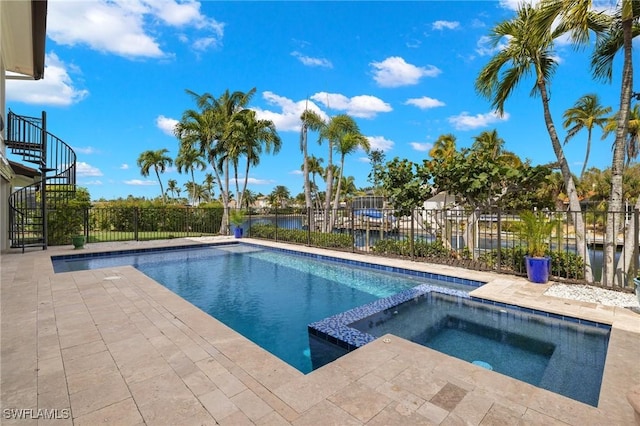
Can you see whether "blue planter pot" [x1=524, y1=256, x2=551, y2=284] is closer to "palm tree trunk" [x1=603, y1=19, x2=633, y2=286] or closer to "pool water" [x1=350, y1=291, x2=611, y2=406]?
"palm tree trunk" [x1=603, y1=19, x2=633, y2=286]

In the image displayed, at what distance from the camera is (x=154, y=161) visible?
2917 cm

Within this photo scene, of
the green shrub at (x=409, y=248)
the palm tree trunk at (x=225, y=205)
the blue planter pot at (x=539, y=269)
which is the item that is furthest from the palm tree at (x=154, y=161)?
the blue planter pot at (x=539, y=269)

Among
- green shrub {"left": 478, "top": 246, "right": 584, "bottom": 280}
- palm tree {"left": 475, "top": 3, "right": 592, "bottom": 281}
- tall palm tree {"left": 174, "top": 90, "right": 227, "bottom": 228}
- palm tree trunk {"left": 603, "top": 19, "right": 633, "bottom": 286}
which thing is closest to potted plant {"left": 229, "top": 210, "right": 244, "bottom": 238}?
tall palm tree {"left": 174, "top": 90, "right": 227, "bottom": 228}

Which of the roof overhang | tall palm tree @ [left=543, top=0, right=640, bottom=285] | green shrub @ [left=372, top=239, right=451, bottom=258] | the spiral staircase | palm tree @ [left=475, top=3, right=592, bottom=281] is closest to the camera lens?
tall palm tree @ [left=543, top=0, right=640, bottom=285]

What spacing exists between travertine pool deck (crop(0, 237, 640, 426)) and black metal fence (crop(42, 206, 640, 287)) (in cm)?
242

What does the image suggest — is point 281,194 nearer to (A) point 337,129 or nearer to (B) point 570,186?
(A) point 337,129

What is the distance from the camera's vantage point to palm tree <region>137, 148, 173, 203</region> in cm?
2898

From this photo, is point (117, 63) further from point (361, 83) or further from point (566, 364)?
point (566, 364)

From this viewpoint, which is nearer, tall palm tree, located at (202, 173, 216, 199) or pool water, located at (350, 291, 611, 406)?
pool water, located at (350, 291, 611, 406)

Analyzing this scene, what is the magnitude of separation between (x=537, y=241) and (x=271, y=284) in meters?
5.59

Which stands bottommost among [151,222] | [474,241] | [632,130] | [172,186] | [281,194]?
[474,241]

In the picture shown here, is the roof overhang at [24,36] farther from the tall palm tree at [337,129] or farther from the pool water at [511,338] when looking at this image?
the tall palm tree at [337,129]

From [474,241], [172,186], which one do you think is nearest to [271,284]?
[474,241]

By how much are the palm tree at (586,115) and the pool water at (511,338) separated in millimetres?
16778
